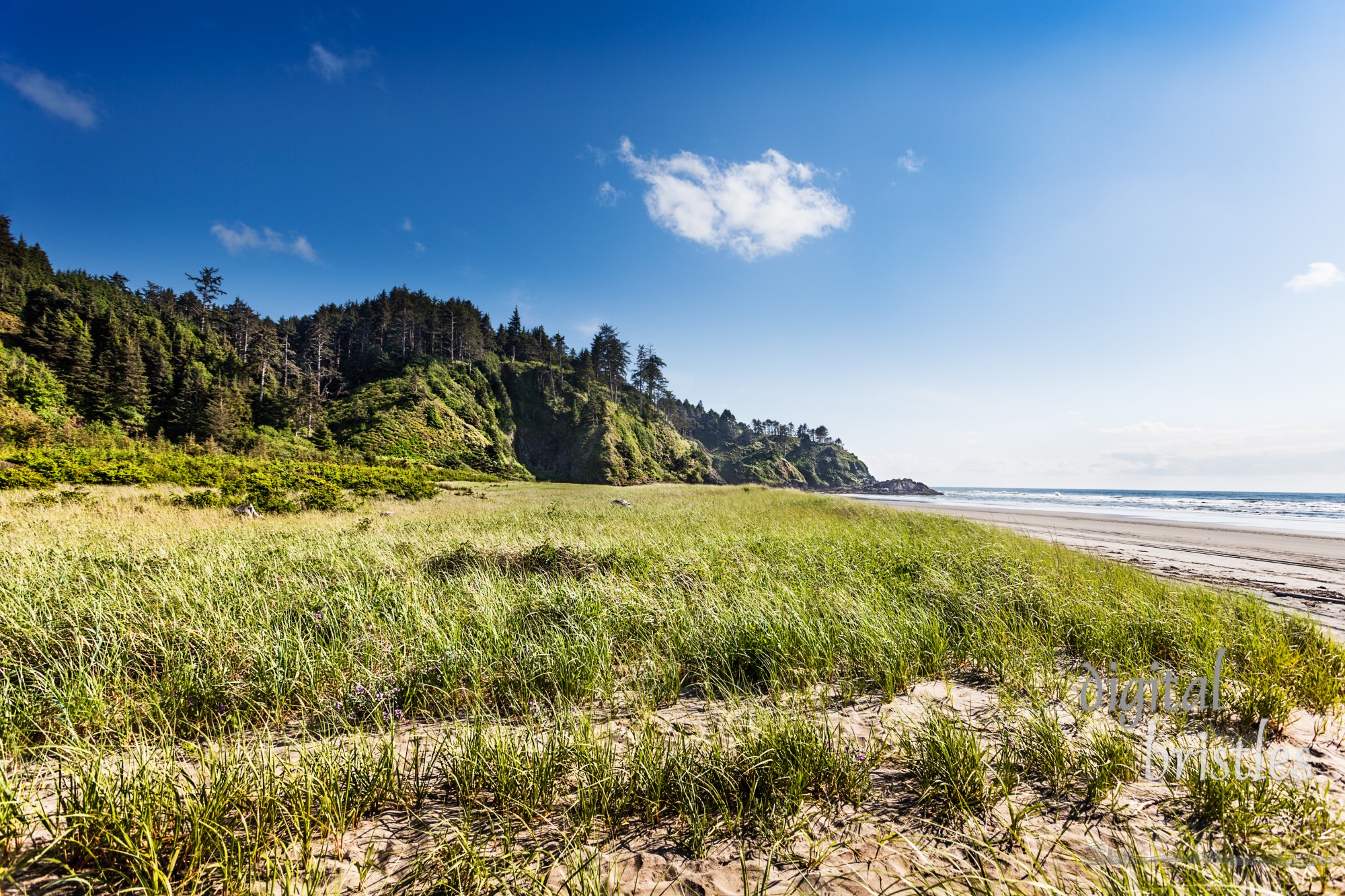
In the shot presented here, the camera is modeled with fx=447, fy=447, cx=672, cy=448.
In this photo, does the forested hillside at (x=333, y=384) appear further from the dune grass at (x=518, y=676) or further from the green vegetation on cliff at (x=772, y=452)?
the dune grass at (x=518, y=676)

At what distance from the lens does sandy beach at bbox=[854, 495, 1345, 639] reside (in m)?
8.70

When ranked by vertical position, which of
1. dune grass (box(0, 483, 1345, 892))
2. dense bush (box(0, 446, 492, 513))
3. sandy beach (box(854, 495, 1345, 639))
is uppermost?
dense bush (box(0, 446, 492, 513))

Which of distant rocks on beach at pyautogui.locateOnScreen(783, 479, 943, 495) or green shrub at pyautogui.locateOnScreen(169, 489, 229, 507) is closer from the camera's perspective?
green shrub at pyautogui.locateOnScreen(169, 489, 229, 507)

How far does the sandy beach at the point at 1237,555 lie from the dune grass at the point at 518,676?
13.9 ft

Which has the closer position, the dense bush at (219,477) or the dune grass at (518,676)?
the dune grass at (518,676)

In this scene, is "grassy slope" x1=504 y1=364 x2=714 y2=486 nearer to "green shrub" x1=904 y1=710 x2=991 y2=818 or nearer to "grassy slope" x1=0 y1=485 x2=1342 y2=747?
"grassy slope" x1=0 y1=485 x2=1342 y2=747

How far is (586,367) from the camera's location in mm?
84500

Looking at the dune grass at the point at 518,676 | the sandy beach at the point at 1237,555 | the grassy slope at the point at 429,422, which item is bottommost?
the sandy beach at the point at 1237,555

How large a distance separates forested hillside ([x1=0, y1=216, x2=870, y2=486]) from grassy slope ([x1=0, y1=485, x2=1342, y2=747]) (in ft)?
116

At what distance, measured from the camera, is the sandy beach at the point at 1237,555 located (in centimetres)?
870

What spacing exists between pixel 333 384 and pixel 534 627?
84.0 meters

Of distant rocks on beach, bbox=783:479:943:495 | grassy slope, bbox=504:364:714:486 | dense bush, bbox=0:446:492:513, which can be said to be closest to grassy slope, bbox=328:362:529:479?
grassy slope, bbox=504:364:714:486

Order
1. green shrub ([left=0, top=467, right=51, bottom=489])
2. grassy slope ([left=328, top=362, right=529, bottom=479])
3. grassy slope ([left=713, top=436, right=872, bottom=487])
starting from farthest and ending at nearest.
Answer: grassy slope ([left=713, top=436, right=872, bottom=487])
grassy slope ([left=328, top=362, right=529, bottom=479])
green shrub ([left=0, top=467, right=51, bottom=489])

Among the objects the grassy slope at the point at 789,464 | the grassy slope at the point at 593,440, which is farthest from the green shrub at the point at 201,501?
the grassy slope at the point at 789,464
